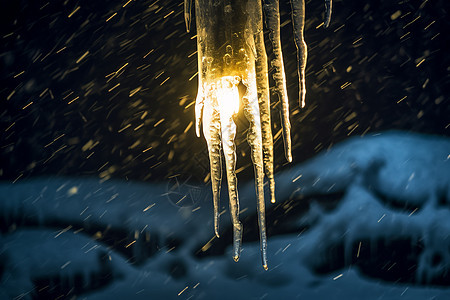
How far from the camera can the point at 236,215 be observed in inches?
35.4

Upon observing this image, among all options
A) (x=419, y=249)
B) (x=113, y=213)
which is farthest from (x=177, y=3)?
(x=419, y=249)

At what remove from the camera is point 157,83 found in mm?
1866

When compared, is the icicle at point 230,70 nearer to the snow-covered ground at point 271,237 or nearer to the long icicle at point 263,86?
the long icicle at point 263,86

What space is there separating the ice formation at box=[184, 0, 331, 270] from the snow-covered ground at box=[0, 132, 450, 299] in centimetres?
103

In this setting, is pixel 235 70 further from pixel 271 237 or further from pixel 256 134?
pixel 271 237

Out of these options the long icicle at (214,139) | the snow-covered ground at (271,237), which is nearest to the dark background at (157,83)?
the snow-covered ground at (271,237)

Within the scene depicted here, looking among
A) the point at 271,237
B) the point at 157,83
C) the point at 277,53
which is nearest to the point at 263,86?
the point at 277,53

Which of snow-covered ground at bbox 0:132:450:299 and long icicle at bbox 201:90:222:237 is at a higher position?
long icicle at bbox 201:90:222:237

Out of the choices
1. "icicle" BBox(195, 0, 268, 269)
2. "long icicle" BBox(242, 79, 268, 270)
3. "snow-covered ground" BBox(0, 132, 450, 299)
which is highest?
"icicle" BBox(195, 0, 268, 269)

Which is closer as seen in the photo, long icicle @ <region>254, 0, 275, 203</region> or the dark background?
long icicle @ <region>254, 0, 275, 203</region>

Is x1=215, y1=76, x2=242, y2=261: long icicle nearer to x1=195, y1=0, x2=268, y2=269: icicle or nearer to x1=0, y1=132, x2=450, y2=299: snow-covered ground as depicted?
x1=195, y1=0, x2=268, y2=269: icicle

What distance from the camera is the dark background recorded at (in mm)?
1794

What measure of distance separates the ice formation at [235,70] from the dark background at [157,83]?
3.28 ft

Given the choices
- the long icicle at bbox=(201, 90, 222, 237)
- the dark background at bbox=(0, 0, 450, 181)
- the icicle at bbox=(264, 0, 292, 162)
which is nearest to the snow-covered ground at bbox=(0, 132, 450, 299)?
the dark background at bbox=(0, 0, 450, 181)
